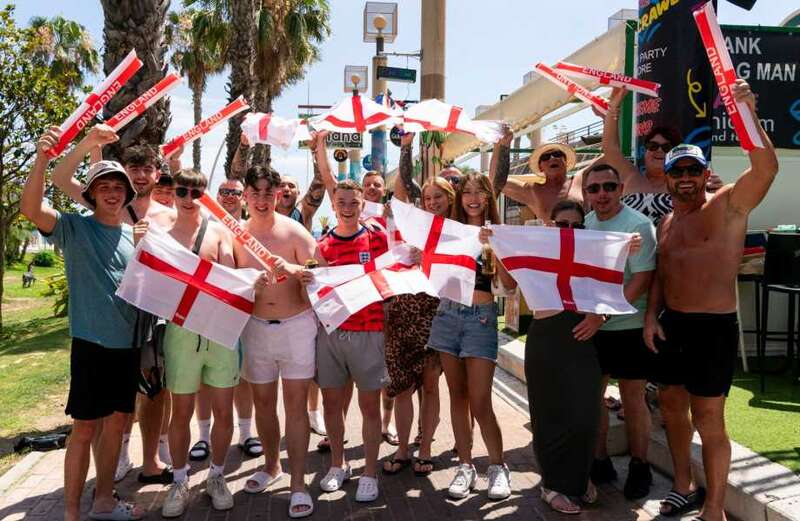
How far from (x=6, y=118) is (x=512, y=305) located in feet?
34.4

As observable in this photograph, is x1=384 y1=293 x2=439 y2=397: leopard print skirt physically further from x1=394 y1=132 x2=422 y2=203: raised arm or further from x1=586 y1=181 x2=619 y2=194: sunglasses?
x1=586 y1=181 x2=619 y2=194: sunglasses

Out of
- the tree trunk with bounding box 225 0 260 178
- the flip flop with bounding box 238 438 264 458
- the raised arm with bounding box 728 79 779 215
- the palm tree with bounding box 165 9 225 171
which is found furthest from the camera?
the palm tree with bounding box 165 9 225 171

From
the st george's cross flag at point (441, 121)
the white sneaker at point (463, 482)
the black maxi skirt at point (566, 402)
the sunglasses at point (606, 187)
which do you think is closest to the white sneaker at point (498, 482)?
the white sneaker at point (463, 482)

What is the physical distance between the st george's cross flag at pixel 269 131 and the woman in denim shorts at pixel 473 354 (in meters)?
2.06

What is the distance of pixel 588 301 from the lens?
13.1 ft

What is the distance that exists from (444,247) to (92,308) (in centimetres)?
224

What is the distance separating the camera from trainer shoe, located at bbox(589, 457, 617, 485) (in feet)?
15.3

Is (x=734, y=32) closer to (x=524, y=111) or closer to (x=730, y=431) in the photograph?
(x=524, y=111)

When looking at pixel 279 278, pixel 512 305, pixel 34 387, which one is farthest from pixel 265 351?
pixel 512 305

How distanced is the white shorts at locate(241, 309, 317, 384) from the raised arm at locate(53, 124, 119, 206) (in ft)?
4.42

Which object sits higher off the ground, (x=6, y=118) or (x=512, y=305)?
(x=6, y=118)

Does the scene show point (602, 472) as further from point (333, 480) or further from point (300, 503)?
point (300, 503)

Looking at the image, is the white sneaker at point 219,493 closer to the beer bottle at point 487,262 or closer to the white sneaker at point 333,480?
the white sneaker at point 333,480

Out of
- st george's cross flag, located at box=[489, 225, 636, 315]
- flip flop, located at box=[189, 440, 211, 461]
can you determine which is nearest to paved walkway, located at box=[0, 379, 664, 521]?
flip flop, located at box=[189, 440, 211, 461]
